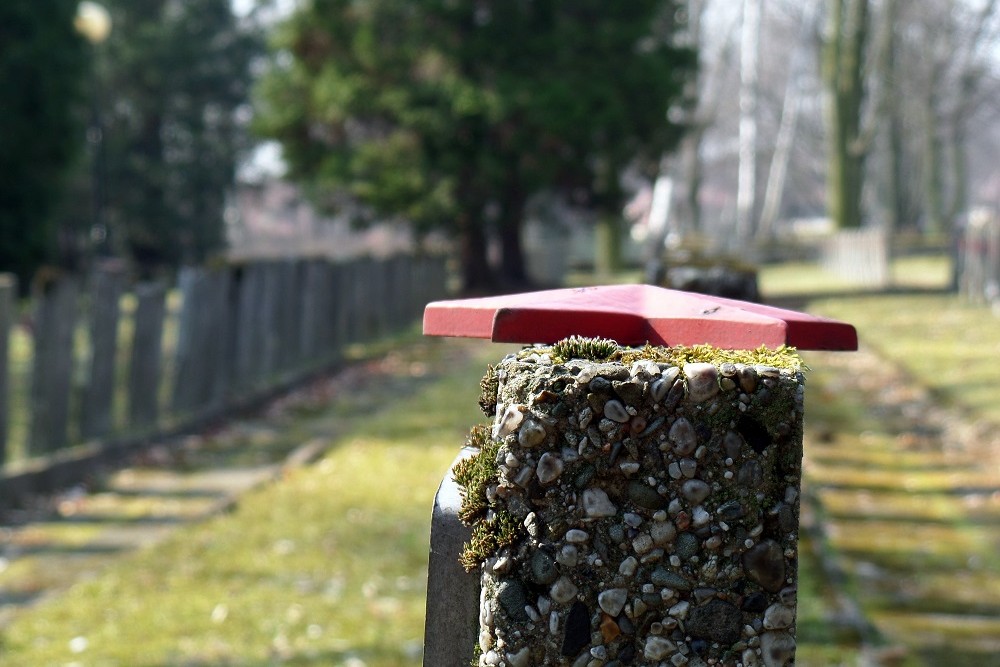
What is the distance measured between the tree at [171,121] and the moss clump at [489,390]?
35814 millimetres

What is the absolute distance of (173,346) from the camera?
13.2 meters

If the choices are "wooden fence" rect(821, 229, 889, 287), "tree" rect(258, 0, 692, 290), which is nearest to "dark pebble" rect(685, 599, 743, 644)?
"tree" rect(258, 0, 692, 290)

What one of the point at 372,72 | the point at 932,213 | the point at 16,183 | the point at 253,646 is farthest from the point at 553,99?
the point at 932,213

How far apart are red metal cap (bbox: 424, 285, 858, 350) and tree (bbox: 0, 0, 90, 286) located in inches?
765

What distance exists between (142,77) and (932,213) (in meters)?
29.0

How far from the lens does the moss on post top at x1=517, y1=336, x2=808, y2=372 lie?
1.90m

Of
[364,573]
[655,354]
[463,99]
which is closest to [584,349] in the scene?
[655,354]

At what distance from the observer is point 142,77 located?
37.3m

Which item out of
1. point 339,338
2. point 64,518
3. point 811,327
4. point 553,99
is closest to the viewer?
point 811,327

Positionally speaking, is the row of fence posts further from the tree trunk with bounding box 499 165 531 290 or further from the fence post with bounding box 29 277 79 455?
the tree trunk with bounding box 499 165 531 290

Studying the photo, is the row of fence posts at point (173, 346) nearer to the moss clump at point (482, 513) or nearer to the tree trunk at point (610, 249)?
the moss clump at point (482, 513)

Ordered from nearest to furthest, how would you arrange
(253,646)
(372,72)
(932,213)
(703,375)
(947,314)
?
(703,375) → (253,646) → (947,314) → (372,72) → (932,213)

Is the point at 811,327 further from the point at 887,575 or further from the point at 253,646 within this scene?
the point at 887,575

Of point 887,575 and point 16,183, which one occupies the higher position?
point 16,183
